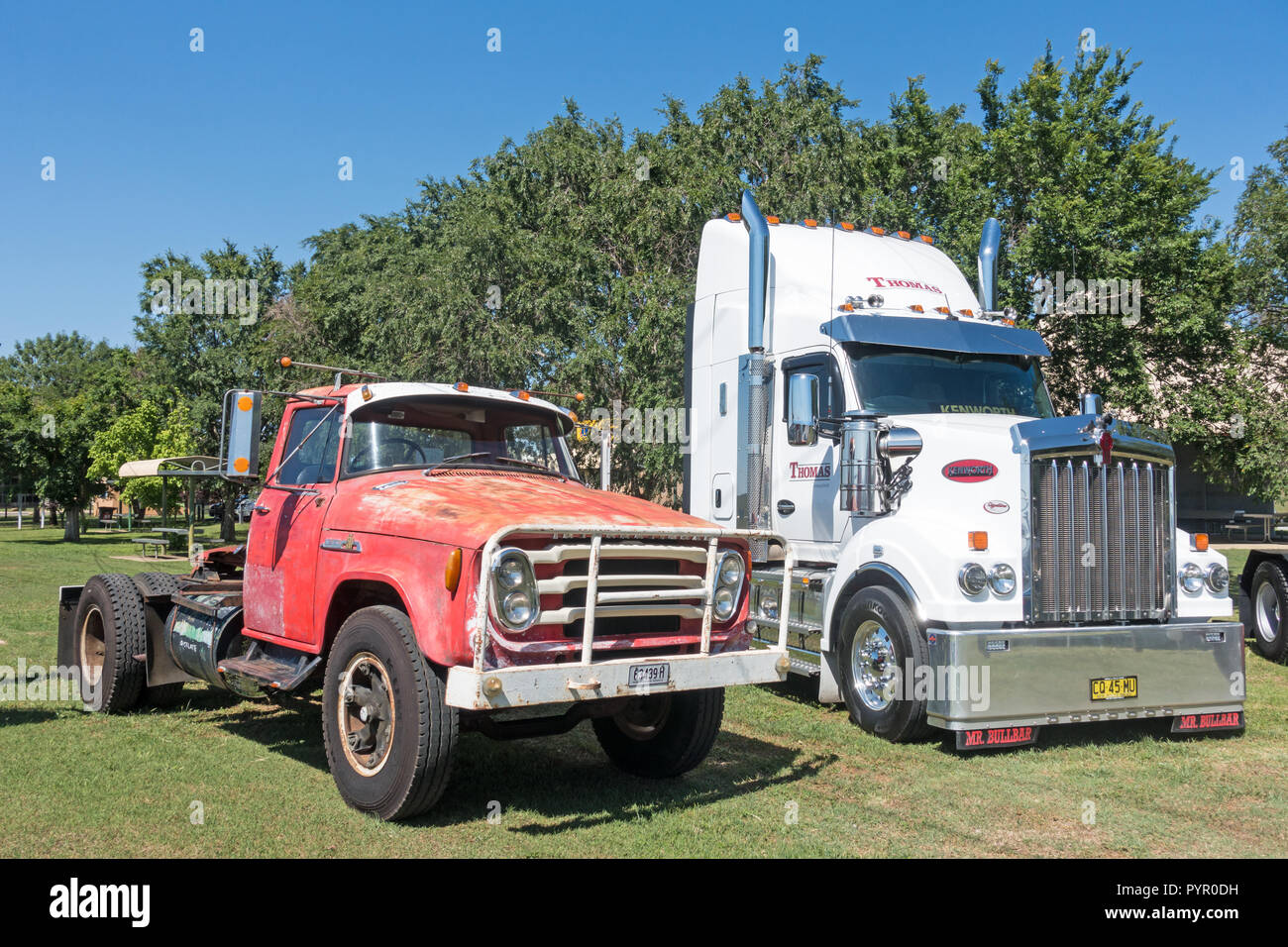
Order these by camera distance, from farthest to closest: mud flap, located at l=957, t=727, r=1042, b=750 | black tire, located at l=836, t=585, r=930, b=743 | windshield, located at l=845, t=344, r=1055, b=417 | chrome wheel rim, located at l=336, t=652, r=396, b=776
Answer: windshield, located at l=845, t=344, r=1055, b=417 → black tire, located at l=836, t=585, r=930, b=743 → mud flap, located at l=957, t=727, r=1042, b=750 → chrome wheel rim, located at l=336, t=652, r=396, b=776

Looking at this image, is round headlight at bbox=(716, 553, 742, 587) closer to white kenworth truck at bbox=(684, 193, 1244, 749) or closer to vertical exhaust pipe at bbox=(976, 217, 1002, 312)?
white kenworth truck at bbox=(684, 193, 1244, 749)

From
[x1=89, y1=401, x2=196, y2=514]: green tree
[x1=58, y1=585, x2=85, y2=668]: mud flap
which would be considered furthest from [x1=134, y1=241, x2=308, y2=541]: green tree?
[x1=58, y1=585, x2=85, y2=668]: mud flap

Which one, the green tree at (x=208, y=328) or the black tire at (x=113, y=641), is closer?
the black tire at (x=113, y=641)

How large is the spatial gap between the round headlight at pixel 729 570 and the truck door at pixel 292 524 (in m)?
2.45

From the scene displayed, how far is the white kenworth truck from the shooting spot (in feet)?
24.4

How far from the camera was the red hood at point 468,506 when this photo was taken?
17.5 feet

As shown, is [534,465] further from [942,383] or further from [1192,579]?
[1192,579]

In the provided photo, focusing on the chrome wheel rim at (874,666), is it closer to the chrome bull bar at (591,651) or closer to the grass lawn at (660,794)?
the grass lawn at (660,794)

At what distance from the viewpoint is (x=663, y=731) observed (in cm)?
662

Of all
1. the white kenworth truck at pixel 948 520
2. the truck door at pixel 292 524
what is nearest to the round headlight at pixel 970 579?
the white kenworth truck at pixel 948 520

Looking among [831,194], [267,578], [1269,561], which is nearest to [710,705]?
[267,578]

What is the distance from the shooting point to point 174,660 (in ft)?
27.2

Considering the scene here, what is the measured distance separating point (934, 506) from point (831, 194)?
17.7m

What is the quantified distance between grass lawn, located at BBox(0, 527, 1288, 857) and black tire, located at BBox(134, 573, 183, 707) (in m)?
0.16
